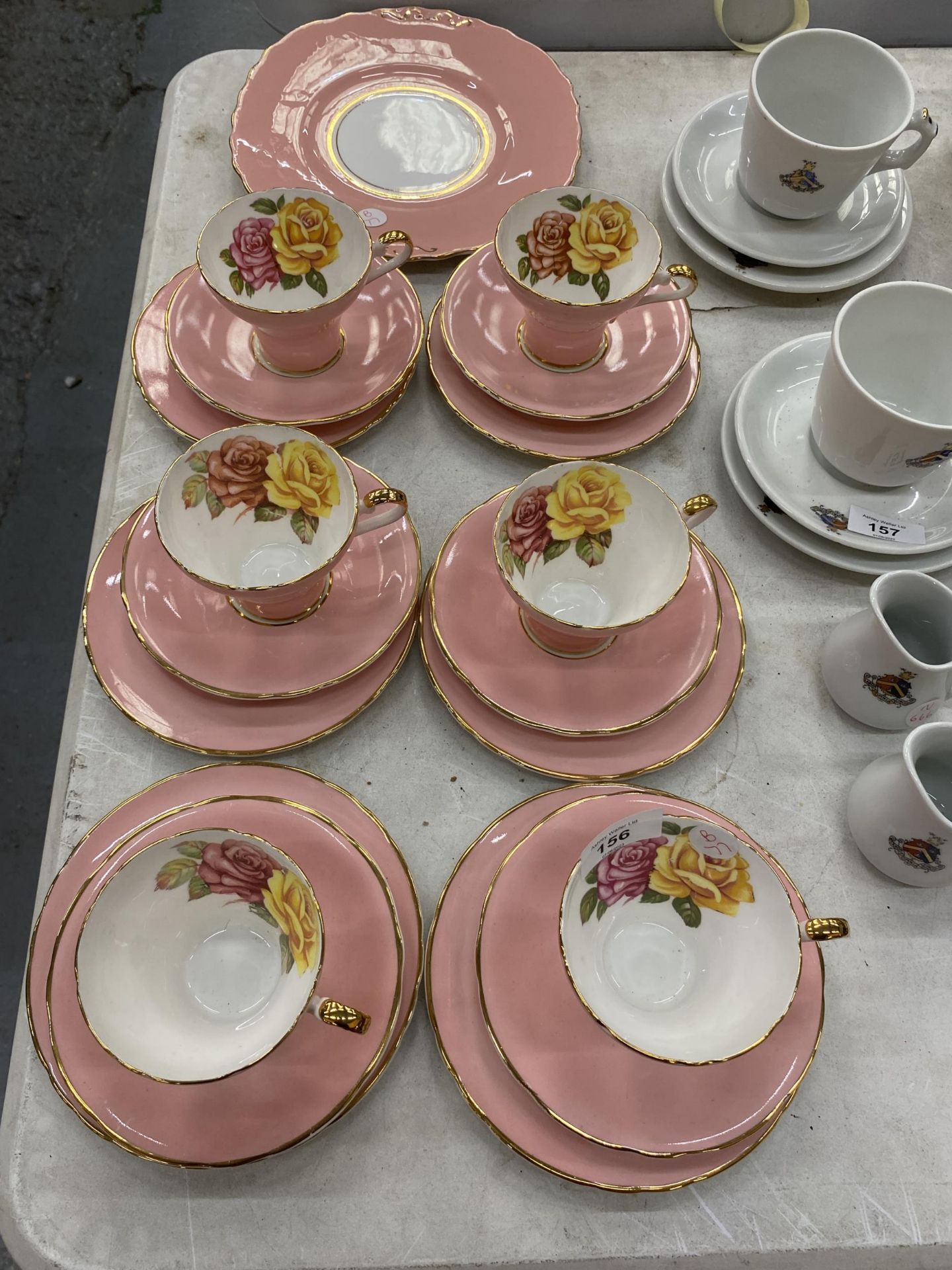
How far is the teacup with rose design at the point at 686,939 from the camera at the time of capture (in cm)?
61

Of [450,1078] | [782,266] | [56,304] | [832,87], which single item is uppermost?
[832,87]

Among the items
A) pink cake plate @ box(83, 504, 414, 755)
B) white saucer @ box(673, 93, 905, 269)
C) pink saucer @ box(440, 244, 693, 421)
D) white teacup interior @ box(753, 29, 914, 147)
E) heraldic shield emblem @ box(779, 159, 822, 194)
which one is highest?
white teacup interior @ box(753, 29, 914, 147)

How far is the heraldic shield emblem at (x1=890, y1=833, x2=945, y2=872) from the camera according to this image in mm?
699

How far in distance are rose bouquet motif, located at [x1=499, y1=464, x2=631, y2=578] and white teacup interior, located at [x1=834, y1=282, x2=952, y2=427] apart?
288mm

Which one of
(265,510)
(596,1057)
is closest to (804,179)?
(265,510)

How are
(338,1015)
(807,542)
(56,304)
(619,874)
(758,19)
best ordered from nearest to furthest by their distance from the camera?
1. (338,1015)
2. (619,874)
3. (807,542)
4. (758,19)
5. (56,304)

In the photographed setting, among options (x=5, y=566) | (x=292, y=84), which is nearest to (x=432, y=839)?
(x=292, y=84)

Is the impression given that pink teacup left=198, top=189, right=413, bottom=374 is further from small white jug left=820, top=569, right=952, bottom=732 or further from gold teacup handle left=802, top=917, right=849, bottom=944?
gold teacup handle left=802, top=917, right=849, bottom=944

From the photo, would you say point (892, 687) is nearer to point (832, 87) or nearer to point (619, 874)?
point (619, 874)

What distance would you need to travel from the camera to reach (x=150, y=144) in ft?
6.87

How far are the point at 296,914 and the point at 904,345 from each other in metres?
0.80

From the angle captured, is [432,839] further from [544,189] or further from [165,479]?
[544,189]

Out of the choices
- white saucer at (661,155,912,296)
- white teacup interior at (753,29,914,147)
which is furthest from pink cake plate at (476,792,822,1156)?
white teacup interior at (753,29,914,147)

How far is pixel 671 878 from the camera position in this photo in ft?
2.17
